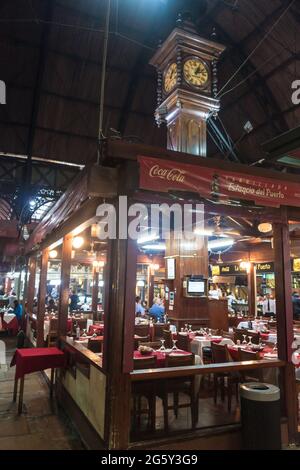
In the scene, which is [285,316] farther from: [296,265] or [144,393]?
[296,265]

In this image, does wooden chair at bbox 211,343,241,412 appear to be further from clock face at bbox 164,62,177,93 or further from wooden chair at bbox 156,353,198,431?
clock face at bbox 164,62,177,93

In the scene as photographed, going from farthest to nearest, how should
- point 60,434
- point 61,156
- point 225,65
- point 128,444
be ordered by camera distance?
point 61,156
point 225,65
point 60,434
point 128,444

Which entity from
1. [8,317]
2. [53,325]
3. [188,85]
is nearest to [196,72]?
[188,85]

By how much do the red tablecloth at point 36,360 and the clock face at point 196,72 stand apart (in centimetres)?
643

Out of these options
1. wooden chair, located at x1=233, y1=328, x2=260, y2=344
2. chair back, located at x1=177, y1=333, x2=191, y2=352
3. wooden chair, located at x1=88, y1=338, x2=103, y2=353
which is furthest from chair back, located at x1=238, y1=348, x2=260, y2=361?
wooden chair, located at x1=88, y1=338, x2=103, y2=353

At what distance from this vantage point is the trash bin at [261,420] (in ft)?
11.6

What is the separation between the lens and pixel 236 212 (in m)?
4.44

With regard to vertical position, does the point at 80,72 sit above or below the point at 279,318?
above

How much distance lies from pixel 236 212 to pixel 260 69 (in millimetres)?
9328

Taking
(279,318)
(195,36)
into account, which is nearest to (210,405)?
(279,318)

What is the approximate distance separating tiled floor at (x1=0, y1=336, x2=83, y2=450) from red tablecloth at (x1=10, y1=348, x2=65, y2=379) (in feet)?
1.99

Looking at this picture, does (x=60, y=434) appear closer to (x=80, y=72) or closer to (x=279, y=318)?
(x=279, y=318)

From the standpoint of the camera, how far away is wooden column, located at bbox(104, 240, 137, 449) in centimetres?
336

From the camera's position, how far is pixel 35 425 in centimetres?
464
